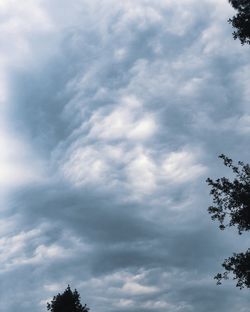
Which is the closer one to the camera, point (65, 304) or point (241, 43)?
point (241, 43)

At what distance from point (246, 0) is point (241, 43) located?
84.1 inches

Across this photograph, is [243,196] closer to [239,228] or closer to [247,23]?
[239,228]

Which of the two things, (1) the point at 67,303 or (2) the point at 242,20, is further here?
(1) the point at 67,303

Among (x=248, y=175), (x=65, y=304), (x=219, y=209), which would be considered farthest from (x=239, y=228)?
(x=65, y=304)

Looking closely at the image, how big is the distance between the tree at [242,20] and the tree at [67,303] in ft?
95.2

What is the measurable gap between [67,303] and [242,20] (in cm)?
3008

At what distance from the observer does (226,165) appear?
23.1 metres

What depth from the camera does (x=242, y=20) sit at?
65.7ft

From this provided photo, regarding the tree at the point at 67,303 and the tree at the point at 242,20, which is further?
the tree at the point at 67,303

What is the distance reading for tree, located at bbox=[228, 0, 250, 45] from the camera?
65.5 feet

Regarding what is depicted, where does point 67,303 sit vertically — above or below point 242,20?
below

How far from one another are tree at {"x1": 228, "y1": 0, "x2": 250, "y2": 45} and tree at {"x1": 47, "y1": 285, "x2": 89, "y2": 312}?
29030 mm

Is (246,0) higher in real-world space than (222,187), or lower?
higher

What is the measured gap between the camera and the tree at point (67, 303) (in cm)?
3772
